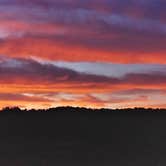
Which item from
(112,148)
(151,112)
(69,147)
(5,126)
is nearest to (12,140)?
(5,126)

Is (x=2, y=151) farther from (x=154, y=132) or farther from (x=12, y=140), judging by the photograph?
(x=154, y=132)

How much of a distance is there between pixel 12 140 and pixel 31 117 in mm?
4809

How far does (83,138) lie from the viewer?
61688mm

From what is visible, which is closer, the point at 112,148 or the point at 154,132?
the point at 112,148

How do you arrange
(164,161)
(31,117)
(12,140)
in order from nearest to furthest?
(164,161) → (12,140) → (31,117)

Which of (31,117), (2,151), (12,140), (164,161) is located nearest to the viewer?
(164,161)

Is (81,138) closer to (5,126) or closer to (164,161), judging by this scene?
(5,126)

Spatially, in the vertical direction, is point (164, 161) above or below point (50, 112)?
below

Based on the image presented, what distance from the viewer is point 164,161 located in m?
48.5

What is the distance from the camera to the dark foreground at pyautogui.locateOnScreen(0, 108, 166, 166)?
170ft

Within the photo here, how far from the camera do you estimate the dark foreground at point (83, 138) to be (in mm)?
51875

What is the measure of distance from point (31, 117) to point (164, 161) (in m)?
16.9

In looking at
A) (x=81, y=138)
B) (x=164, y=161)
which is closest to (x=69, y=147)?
(x=81, y=138)

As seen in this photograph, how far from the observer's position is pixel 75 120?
6278cm
